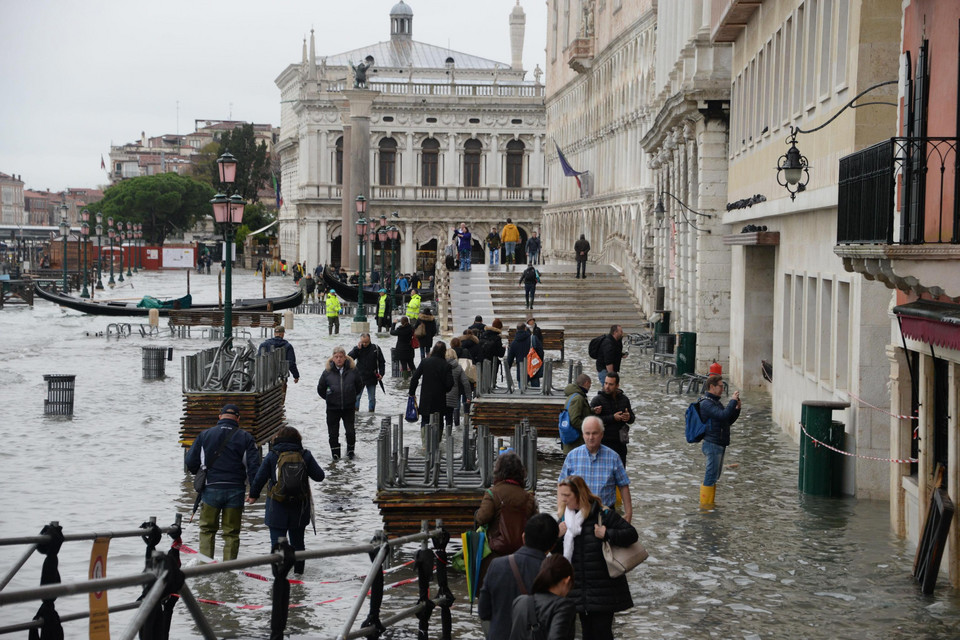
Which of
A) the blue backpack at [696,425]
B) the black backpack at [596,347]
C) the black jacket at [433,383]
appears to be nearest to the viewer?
the blue backpack at [696,425]

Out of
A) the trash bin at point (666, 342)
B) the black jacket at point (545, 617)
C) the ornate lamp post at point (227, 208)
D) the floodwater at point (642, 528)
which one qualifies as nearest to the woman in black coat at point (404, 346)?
the floodwater at point (642, 528)

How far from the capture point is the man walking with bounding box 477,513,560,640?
749 cm

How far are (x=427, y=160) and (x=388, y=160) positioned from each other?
8.93 feet

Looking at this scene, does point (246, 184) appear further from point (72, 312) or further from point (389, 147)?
point (72, 312)

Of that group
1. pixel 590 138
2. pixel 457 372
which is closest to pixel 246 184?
pixel 590 138

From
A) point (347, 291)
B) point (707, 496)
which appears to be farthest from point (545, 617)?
point (347, 291)

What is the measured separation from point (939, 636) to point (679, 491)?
5842 mm

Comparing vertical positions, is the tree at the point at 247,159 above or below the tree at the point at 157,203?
above

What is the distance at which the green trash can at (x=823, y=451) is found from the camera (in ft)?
50.0

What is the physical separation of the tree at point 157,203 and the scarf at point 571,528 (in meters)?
127

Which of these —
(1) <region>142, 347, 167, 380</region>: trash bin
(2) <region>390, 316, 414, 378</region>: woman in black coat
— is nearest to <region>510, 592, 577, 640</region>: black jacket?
(2) <region>390, 316, 414, 378</region>: woman in black coat

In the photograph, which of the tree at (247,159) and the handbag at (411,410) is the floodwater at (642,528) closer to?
the handbag at (411,410)

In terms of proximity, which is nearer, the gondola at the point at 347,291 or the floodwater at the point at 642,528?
the floodwater at the point at 642,528

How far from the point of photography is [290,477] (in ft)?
37.5
